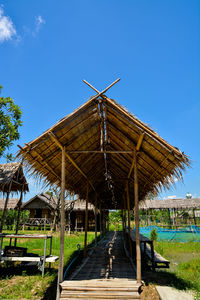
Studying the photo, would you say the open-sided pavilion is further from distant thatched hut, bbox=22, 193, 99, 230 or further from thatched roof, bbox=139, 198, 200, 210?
thatched roof, bbox=139, 198, 200, 210

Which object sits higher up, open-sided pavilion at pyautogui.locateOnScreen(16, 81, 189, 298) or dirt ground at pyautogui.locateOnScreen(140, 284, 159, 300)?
open-sided pavilion at pyautogui.locateOnScreen(16, 81, 189, 298)

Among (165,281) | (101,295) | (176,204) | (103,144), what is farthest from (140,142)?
(176,204)

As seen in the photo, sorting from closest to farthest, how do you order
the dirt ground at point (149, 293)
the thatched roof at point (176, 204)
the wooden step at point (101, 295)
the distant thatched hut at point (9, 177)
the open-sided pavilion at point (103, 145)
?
the wooden step at point (101, 295) → the dirt ground at point (149, 293) → the open-sided pavilion at point (103, 145) → the distant thatched hut at point (9, 177) → the thatched roof at point (176, 204)

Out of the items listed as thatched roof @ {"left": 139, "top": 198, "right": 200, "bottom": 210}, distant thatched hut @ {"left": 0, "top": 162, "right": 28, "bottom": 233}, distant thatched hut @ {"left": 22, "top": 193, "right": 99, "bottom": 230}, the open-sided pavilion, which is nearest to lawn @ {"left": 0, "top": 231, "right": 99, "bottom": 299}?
the open-sided pavilion

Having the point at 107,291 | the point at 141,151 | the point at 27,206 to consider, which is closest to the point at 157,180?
the point at 141,151

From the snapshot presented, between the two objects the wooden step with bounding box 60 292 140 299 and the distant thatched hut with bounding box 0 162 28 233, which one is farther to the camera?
the distant thatched hut with bounding box 0 162 28 233

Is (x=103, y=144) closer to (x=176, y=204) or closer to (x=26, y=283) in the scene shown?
(x=26, y=283)

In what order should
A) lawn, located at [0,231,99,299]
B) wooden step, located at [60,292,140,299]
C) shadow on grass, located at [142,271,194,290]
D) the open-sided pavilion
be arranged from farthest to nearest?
shadow on grass, located at [142,271,194,290] → lawn, located at [0,231,99,299] → the open-sided pavilion → wooden step, located at [60,292,140,299]

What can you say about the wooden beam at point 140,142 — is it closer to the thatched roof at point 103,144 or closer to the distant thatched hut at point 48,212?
the thatched roof at point 103,144

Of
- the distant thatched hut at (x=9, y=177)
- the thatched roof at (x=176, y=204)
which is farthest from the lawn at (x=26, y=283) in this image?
the thatched roof at (x=176, y=204)

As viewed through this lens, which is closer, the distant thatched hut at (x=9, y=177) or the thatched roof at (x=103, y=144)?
the thatched roof at (x=103, y=144)

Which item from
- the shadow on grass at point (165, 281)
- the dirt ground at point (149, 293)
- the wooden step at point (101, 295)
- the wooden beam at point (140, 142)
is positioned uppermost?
the wooden beam at point (140, 142)

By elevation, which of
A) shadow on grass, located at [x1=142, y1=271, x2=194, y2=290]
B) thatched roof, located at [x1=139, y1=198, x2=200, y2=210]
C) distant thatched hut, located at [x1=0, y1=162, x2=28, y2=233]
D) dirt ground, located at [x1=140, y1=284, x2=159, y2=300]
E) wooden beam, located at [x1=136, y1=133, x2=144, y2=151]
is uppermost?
wooden beam, located at [x1=136, y1=133, x2=144, y2=151]

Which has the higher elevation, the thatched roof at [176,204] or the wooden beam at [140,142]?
the wooden beam at [140,142]
